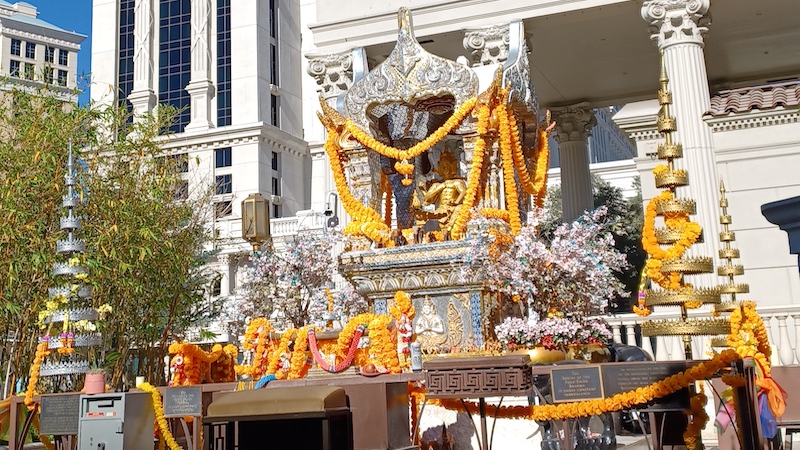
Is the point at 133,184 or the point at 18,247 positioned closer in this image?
the point at 18,247

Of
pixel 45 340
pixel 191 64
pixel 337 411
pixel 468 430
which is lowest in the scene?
pixel 468 430

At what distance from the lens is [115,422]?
8383 mm

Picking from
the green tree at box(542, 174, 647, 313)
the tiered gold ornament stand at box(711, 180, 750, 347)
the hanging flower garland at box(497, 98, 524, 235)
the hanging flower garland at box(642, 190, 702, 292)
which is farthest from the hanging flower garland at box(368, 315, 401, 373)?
the green tree at box(542, 174, 647, 313)

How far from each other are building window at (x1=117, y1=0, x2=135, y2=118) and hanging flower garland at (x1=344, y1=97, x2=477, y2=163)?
43563 mm

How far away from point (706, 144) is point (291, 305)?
32.8 ft

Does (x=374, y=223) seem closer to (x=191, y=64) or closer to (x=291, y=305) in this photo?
(x=291, y=305)

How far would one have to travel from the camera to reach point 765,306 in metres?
15.5

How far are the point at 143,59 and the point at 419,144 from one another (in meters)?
43.9

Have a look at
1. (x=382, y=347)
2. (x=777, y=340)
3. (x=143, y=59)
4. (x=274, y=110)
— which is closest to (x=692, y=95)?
(x=777, y=340)

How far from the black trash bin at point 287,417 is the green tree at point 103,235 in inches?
393

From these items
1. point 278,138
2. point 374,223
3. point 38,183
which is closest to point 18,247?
point 38,183

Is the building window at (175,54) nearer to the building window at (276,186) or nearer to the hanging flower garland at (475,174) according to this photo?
the building window at (276,186)

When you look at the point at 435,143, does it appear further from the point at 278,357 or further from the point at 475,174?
the point at 278,357

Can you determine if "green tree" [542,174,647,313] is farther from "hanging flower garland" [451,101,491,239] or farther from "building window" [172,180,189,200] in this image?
"hanging flower garland" [451,101,491,239]
